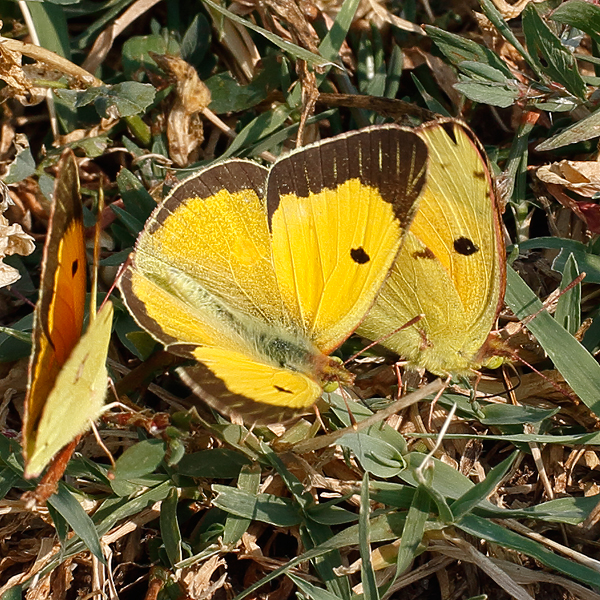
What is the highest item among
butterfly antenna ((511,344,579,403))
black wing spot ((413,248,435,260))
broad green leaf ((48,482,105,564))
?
black wing spot ((413,248,435,260))

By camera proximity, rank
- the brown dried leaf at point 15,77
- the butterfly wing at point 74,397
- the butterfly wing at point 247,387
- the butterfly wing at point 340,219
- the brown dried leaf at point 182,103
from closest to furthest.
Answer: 1. the butterfly wing at point 74,397
2. the butterfly wing at point 247,387
3. the butterfly wing at point 340,219
4. the brown dried leaf at point 15,77
5. the brown dried leaf at point 182,103

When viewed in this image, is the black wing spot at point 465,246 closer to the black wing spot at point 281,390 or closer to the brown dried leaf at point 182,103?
the black wing spot at point 281,390

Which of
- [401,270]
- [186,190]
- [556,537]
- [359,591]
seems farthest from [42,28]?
[556,537]

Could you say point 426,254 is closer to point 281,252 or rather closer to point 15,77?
point 281,252

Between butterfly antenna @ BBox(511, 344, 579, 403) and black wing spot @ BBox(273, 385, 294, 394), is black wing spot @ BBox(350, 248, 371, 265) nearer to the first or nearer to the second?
black wing spot @ BBox(273, 385, 294, 394)

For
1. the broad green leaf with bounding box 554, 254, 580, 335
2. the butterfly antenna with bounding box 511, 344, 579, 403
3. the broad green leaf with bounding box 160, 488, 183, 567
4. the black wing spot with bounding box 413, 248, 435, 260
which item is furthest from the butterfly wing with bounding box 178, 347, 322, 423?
the broad green leaf with bounding box 554, 254, 580, 335

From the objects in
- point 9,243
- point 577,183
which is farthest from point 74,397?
point 577,183

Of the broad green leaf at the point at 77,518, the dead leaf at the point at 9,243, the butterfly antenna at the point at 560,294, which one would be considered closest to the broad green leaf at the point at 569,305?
the butterfly antenna at the point at 560,294
